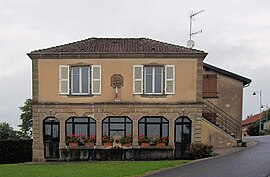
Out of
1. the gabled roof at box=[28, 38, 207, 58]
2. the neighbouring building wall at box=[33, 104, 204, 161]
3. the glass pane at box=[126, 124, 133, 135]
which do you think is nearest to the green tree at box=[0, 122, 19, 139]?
the neighbouring building wall at box=[33, 104, 204, 161]

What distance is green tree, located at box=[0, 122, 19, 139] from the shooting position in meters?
36.8

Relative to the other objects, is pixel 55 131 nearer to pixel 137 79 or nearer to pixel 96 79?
pixel 96 79

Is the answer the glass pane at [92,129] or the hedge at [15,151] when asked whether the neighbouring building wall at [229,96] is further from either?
the hedge at [15,151]

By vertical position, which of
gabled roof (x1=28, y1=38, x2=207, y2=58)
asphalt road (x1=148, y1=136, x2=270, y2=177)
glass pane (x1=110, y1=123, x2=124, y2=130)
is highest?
gabled roof (x1=28, y1=38, x2=207, y2=58)

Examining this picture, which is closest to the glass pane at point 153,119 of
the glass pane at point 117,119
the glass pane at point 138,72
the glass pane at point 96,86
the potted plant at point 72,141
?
the glass pane at point 117,119

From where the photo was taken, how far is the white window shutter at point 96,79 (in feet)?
71.9

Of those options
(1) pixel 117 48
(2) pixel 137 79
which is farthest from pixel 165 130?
(1) pixel 117 48

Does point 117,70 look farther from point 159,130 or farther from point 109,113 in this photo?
point 159,130

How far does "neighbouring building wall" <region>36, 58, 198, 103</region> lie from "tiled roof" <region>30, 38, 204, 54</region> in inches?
21.8

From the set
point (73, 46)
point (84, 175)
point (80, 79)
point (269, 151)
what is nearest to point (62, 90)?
point (80, 79)

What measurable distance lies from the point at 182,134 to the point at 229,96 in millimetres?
5764

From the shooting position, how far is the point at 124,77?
21938mm

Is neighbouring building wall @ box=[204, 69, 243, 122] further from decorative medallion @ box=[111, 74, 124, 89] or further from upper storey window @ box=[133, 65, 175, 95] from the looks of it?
decorative medallion @ box=[111, 74, 124, 89]

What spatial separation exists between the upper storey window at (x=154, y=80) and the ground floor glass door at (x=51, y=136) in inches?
209
